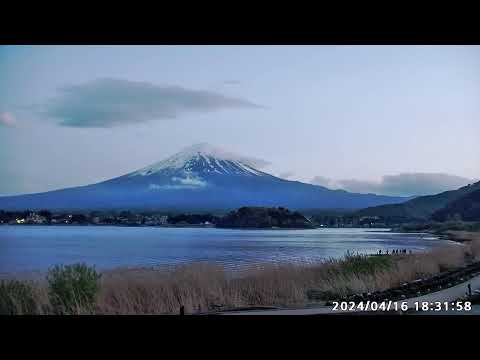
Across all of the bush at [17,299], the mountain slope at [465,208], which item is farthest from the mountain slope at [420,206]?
the bush at [17,299]

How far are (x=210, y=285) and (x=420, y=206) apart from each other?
2833mm

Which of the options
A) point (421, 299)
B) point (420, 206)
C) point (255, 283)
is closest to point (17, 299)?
point (255, 283)

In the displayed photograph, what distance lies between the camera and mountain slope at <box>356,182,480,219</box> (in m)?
6.28

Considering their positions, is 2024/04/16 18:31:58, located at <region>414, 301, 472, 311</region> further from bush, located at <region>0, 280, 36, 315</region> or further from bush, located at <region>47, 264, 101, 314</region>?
bush, located at <region>0, 280, 36, 315</region>

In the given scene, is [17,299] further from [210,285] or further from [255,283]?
[255,283]

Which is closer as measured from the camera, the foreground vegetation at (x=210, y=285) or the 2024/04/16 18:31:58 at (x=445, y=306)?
the 2024/04/16 18:31:58 at (x=445, y=306)

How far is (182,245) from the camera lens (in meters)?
11.7

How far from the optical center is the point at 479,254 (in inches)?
284

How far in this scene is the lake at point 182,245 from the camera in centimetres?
748

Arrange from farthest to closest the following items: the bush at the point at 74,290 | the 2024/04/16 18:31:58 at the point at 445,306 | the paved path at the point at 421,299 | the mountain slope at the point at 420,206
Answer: the mountain slope at the point at 420,206, the bush at the point at 74,290, the paved path at the point at 421,299, the 2024/04/16 18:31:58 at the point at 445,306

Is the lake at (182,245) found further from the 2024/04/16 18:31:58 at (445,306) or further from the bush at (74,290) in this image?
the 2024/04/16 18:31:58 at (445,306)

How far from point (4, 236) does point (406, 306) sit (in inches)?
215
